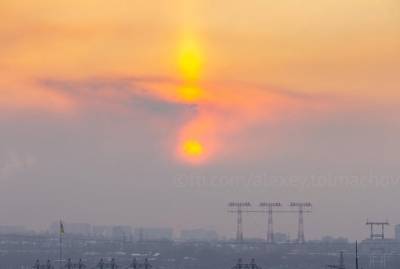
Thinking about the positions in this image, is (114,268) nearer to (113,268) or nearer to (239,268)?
(113,268)

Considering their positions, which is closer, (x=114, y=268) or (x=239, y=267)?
(x=239, y=267)

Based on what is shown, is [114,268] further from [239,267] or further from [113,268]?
[239,267]

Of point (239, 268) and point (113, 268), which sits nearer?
point (239, 268)

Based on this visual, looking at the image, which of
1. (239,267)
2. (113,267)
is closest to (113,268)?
(113,267)

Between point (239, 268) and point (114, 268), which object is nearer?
point (239, 268)

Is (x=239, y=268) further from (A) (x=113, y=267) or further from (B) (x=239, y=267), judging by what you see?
(A) (x=113, y=267)

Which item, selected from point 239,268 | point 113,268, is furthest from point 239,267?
point 113,268
